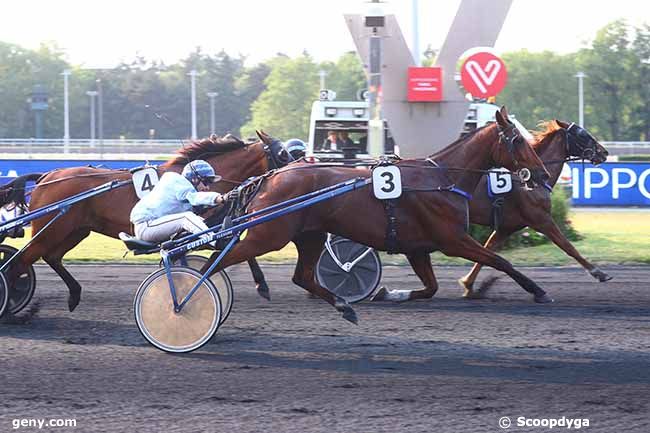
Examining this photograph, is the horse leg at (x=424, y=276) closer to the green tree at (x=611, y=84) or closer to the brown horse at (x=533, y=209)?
the brown horse at (x=533, y=209)

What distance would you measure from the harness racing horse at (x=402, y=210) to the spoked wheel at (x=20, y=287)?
1957 mm

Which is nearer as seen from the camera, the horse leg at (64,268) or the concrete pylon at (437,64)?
the horse leg at (64,268)

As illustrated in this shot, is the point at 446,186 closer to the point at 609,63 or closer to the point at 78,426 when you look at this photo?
the point at 78,426

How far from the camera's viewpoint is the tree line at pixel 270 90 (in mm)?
51219

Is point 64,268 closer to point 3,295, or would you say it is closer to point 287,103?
point 3,295

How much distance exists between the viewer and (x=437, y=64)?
13258mm

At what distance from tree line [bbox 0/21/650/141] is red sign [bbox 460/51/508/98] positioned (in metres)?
35.6

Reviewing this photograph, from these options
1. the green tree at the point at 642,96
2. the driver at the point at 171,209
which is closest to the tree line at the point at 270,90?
the green tree at the point at 642,96

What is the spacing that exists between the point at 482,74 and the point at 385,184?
732cm

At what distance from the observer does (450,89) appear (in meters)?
13.3

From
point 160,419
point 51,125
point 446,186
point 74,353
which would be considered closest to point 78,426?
point 160,419

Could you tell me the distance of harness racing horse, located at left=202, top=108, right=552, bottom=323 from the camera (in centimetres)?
761

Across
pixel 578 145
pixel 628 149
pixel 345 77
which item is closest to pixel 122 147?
pixel 345 77

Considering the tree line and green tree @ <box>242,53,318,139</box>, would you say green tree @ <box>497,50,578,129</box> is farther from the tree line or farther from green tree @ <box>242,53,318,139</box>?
green tree @ <box>242,53,318,139</box>
